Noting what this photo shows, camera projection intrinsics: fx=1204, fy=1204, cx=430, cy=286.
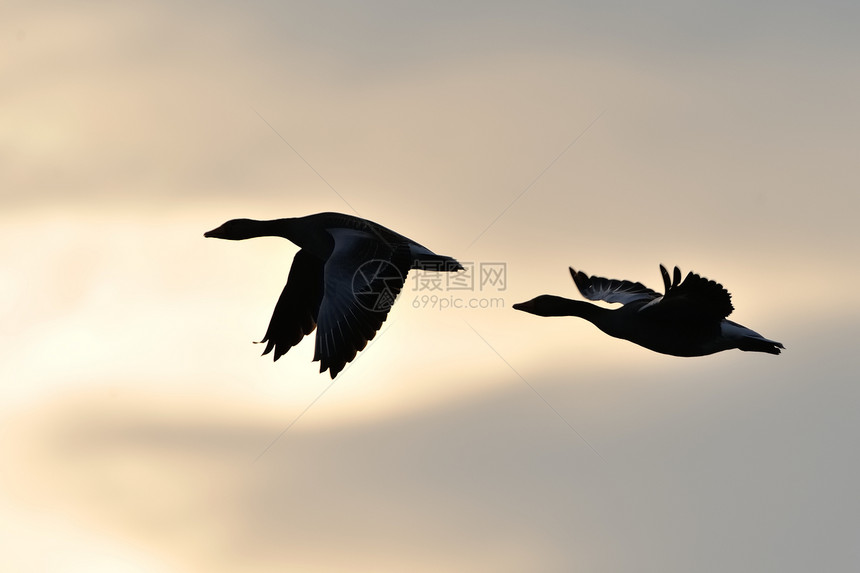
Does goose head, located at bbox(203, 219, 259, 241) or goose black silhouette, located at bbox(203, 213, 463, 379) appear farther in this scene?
goose head, located at bbox(203, 219, 259, 241)

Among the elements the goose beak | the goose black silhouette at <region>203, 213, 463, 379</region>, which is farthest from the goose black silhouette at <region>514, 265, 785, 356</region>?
the goose black silhouette at <region>203, 213, 463, 379</region>

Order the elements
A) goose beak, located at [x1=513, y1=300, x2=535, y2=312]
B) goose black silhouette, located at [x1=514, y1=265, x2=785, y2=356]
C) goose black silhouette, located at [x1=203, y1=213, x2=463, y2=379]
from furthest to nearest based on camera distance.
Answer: goose beak, located at [x1=513, y1=300, x2=535, y2=312] → goose black silhouette, located at [x1=203, y1=213, x2=463, y2=379] → goose black silhouette, located at [x1=514, y1=265, x2=785, y2=356]

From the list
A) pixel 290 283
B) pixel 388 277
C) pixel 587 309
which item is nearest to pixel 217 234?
pixel 290 283

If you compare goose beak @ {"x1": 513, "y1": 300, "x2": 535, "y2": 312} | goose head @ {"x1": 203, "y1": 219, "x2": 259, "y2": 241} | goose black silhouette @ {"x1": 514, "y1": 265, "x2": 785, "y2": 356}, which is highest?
goose head @ {"x1": 203, "y1": 219, "x2": 259, "y2": 241}

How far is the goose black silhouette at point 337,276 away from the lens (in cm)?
1538

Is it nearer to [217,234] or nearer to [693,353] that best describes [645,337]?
[693,353]

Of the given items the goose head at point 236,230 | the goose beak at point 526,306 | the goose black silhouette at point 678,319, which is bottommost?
the goose black silhouette at point 678,319

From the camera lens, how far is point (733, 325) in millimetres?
16391

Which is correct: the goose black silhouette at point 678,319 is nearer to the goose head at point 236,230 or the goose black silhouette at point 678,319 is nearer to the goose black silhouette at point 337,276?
the goose black silhouette at point 337,276

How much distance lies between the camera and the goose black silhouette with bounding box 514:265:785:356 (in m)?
14.7

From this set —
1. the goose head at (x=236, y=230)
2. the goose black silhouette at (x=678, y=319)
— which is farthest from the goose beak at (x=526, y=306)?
the goose head at (x=236, y=230)

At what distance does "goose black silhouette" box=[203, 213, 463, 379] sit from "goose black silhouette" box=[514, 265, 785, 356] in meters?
2.14

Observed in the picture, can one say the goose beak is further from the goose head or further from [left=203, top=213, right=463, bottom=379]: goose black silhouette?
the goose head

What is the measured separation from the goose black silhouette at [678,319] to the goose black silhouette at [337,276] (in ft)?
7.02
